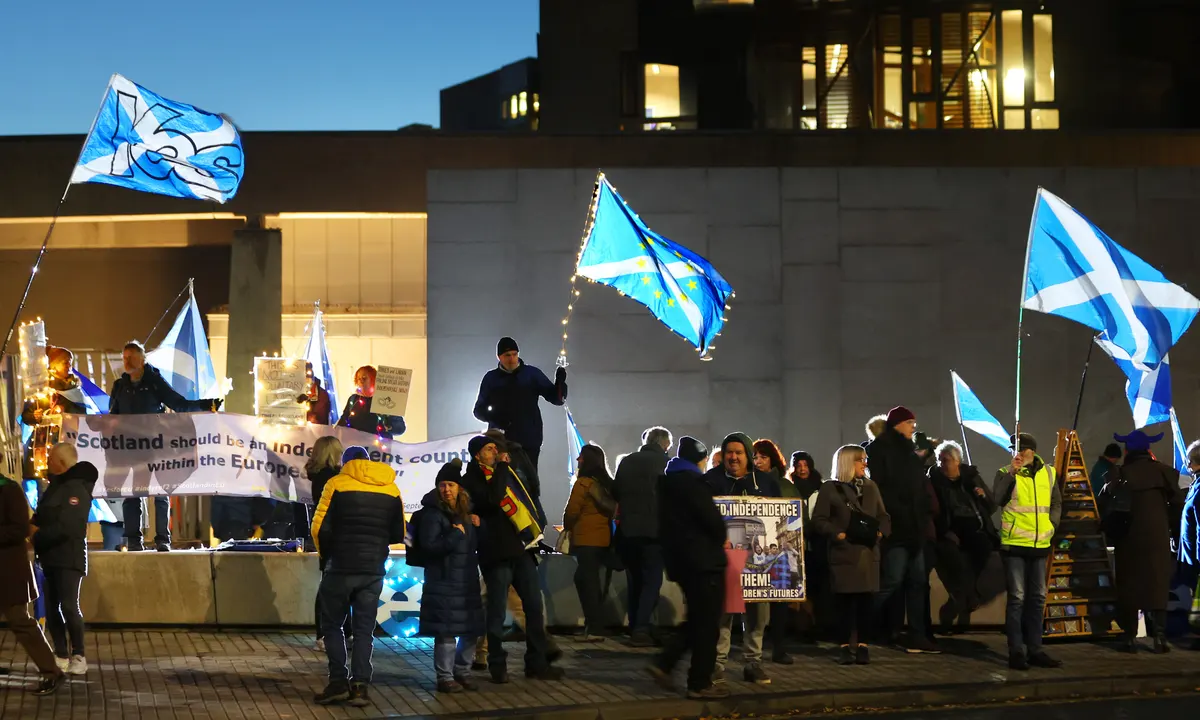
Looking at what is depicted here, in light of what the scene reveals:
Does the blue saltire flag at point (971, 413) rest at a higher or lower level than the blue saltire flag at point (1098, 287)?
lower

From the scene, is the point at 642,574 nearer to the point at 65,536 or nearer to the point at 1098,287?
the point at 65,536

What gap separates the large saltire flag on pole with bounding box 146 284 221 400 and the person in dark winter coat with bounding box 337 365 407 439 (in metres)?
5.12

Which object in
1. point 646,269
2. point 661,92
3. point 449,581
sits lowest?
point 449,581

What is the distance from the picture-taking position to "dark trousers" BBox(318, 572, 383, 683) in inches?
395

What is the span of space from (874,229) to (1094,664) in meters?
10.3

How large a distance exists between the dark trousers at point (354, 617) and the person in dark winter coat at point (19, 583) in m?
2.07

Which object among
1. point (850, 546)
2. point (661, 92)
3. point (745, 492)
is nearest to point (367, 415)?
point (745, 492)

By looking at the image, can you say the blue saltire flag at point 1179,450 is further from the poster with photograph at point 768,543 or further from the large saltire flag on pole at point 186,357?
the large saltire flag on pole at point 186,357

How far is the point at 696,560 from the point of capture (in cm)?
1016

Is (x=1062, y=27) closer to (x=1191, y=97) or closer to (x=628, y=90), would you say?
(x=1191, y=97)

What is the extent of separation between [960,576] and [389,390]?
5982 mm

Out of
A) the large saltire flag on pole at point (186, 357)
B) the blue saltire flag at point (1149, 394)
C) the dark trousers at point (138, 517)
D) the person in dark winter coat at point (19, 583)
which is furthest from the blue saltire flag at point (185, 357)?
the blue saltire flag at point (1149, 394)

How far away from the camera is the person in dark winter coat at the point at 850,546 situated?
12.1 metres

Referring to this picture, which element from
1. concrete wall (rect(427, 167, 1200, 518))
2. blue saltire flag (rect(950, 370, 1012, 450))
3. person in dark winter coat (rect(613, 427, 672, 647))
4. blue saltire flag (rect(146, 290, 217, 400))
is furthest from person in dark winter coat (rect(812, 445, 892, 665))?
blue saltire flag (rect(146, 290, 217, 400))
